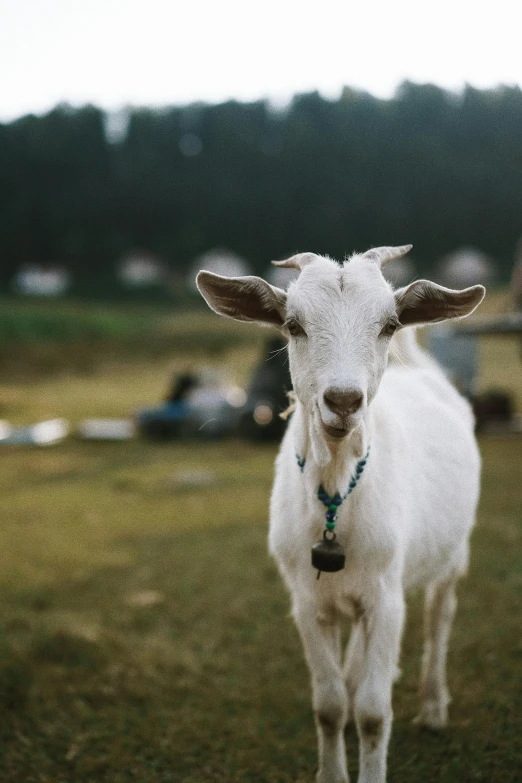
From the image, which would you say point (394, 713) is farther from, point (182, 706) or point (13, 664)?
point (13, 664)

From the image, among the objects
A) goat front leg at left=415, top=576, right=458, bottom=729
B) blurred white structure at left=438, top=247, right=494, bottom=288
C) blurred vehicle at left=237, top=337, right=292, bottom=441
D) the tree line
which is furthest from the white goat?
blurred white structure at left=438, top=247, right=494, bottom=288

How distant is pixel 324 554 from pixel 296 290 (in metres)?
1.06

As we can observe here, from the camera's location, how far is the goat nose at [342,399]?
236 cm

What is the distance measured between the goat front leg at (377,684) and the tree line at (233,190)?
112 feet

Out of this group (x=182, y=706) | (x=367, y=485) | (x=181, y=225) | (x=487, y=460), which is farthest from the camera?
(x=181, y=225)

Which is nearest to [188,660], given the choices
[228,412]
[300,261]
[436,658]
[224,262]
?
[436,658]

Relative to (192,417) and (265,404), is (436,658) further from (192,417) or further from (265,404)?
(192,417)

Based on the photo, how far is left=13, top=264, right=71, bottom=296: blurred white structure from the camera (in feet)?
167

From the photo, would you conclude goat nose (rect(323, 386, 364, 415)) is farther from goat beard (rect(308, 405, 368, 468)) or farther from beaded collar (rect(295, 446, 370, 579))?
beaded collar (rect(295, 446, 370, 579))

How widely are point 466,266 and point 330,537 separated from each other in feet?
151

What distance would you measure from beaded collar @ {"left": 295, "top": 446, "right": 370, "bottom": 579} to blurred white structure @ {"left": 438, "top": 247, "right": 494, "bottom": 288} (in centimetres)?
4258

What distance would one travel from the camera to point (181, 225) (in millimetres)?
57625

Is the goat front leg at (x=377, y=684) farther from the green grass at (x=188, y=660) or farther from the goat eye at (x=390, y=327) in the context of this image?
the goat eye at (x=390, y=327)

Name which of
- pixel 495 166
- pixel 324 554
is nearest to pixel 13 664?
pixel 324 554
